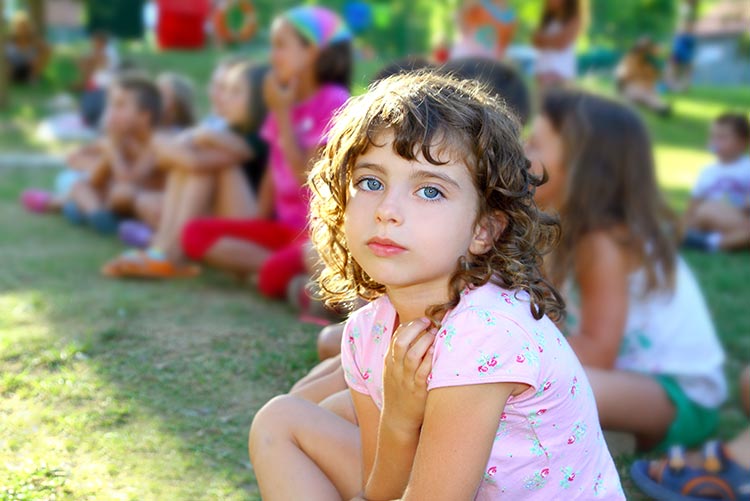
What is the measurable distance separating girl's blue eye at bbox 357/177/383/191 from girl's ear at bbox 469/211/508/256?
208mm

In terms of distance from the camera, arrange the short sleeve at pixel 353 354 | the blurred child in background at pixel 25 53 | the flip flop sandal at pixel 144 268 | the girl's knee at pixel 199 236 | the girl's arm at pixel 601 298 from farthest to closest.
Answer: the blurred child in background at pixel 25 53, the girl's knee at pixel 199 236, the flip flop sandal at pixel 144 268, the girl's arm at pixel 601 298, the short sleeve at pixel 353 354

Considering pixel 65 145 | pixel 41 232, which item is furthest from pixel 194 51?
pixel 41 232

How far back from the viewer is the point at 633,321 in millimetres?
3217

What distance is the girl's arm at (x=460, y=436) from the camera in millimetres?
1651

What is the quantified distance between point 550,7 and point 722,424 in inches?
250

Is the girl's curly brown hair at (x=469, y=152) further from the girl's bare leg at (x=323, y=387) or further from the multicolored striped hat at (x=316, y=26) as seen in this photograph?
the multicolored striped hat at (x=316, y=26)

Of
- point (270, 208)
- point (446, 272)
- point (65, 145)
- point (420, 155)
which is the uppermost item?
point (420, 155)

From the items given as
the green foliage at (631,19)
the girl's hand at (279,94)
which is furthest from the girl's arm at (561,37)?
the green foliage at (631,19)

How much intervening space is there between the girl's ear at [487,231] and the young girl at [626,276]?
4.16 feet

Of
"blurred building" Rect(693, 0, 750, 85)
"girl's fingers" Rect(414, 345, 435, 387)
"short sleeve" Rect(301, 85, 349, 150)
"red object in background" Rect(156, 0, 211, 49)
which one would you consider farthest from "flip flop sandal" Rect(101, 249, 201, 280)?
"blurred building" Rect(693, 0, 750, 85)

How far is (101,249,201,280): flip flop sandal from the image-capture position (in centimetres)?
478

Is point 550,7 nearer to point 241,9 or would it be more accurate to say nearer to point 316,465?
point 316,465

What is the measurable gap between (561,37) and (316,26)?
437 cm

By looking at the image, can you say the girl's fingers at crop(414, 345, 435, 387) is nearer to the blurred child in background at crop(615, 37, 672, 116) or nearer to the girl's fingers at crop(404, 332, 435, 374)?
the girl's fingers at crop(404, 332, 435, 374)
